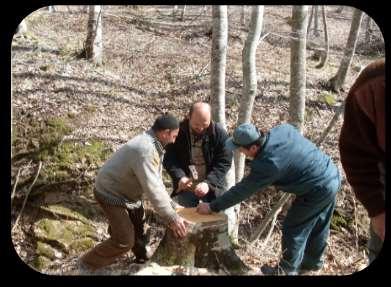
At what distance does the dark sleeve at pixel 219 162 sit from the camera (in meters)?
5.77

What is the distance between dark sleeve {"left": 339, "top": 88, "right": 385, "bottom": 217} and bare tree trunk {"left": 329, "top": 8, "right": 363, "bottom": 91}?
28.6ft

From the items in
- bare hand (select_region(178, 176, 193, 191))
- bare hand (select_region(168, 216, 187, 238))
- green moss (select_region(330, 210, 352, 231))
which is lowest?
green moss (select_region(330, 210, 352, 231))

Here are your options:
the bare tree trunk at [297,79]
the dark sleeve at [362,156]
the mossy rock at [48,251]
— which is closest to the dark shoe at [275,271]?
the dark sleeve at [362,156]

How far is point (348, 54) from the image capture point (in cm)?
1252

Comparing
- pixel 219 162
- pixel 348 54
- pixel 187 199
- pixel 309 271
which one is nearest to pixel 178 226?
pixel 187 199

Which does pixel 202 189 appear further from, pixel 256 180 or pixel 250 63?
pixel 250 63

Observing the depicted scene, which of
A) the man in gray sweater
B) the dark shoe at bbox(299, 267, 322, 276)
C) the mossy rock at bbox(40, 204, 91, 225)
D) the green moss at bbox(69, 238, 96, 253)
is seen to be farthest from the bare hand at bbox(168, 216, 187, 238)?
the mossy rock at bbox(40, 204, 91, 225)

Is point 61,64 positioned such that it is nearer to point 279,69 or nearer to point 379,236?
point 279,69

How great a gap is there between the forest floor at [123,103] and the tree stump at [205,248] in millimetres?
569

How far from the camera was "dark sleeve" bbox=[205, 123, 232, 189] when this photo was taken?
18.9 ft

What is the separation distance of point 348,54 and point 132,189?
9.20 metres

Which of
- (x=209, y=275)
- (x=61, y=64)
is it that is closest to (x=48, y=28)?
(x=61, y=64)

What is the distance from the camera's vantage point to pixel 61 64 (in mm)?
11516

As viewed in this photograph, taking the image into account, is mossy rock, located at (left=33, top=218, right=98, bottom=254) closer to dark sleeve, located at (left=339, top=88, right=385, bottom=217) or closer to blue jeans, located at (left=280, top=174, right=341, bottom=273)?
blue jeans, located at (left=280, top=174, right=341, bottom=273)
